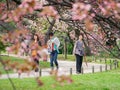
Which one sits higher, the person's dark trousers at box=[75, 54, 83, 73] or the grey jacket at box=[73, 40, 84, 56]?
the grey jacket at box=[73, 40, 84, 56]

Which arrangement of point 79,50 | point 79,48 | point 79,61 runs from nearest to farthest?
point 79,48
point 79,50
point 79,61

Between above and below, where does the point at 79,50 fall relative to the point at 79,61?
above

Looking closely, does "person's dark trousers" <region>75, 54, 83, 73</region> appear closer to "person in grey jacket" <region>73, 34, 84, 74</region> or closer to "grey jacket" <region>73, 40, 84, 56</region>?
"person in grey jacket" <region>73, 34, 84, 74</region>

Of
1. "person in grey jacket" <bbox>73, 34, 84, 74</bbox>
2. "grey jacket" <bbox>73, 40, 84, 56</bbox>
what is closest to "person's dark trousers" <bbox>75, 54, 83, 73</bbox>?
"person in grey jacket" <bbox>73, 34, 84, 74</bbox>

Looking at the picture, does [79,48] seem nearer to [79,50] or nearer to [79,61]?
[79,50]

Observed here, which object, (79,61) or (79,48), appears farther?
(79,61)

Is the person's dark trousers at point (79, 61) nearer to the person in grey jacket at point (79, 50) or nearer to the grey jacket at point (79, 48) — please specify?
the person in grey jacket at point (79, 50)

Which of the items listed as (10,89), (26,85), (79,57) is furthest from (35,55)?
(79,57)

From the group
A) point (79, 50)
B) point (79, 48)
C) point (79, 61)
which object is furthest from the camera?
point (79, 61)

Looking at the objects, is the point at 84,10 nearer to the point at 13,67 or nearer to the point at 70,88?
the point at 13,67

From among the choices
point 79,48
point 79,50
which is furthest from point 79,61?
point 79,48

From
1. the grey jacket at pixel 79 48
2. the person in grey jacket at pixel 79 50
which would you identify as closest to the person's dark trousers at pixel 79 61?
the person in grey jacket at pixel 79 50

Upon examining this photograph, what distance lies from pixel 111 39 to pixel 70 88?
5485 mm

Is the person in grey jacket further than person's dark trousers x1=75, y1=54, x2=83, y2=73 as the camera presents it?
No
